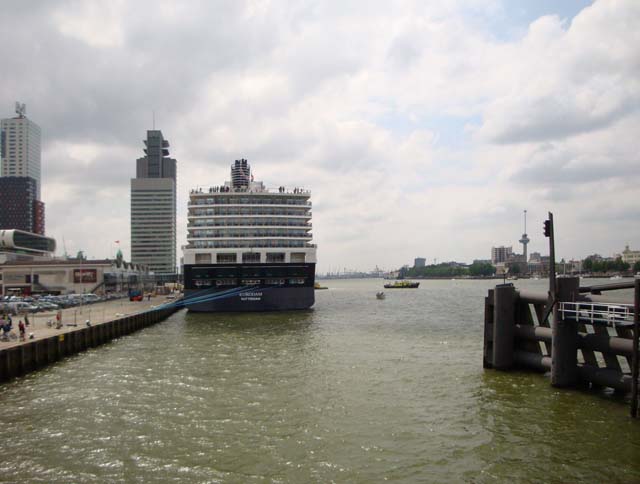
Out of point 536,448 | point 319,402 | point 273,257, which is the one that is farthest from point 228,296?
point 536,448

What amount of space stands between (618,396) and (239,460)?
575 inches

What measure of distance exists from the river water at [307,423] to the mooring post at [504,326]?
33.3 inches

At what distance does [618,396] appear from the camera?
727 inches

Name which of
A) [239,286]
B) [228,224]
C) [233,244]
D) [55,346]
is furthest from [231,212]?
[55,346]

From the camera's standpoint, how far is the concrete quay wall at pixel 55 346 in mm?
23594

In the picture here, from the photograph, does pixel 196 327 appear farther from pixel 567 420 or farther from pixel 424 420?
pixel 567 420

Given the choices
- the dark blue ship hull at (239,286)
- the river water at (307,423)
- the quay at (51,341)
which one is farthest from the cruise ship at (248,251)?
the river water at (307,423)

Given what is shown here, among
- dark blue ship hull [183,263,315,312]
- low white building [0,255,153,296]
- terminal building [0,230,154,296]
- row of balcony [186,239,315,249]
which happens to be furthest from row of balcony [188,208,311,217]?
low white building [0,255,153,296]

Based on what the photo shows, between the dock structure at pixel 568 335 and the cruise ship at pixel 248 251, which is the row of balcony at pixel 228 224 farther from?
the dock structure at pixel 568 335

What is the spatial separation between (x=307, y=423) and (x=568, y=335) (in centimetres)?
1112

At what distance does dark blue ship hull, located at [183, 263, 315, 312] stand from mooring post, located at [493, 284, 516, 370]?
104 feet

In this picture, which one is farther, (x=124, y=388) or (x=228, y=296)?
(x=228, y=296)

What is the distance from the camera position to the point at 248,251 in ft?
176

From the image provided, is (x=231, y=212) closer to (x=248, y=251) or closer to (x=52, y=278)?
(x=248, y=251)
